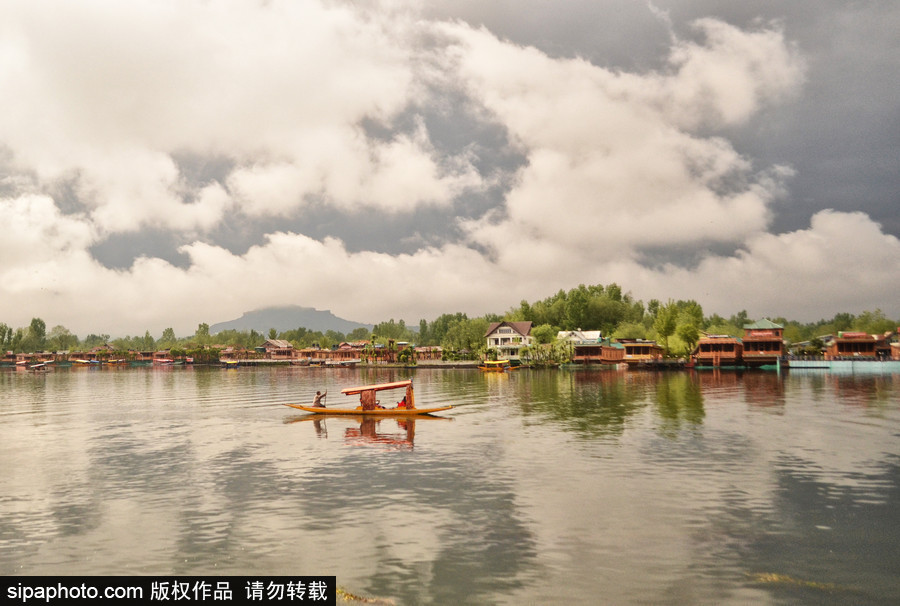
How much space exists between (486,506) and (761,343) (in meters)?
120

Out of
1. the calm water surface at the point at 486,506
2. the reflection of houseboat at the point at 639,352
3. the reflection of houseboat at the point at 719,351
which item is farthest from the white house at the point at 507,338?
the calm water surface at the point at 486,506

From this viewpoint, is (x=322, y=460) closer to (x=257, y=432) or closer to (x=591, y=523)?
(x=257, y=432)

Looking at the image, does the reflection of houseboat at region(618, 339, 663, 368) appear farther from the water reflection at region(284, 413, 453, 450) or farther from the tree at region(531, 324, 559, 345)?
the water reflection at region(284, 413, 453, 450)

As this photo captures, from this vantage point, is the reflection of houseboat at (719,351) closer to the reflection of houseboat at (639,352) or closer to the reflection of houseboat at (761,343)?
the reflection of houseboat at (761,343)

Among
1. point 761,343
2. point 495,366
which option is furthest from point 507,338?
point 761,343

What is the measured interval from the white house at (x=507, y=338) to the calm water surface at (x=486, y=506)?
441 feet

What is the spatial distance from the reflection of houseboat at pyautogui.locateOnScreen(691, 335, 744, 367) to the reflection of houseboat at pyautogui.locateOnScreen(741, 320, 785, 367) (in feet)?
5.49

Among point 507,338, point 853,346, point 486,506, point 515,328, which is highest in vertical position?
point 515,328

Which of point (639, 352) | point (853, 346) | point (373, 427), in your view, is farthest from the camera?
point (639, 352)

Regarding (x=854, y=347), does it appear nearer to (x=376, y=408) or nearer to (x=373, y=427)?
(x=376, y=408)

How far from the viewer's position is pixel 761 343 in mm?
124250

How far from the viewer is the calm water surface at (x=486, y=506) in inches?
640

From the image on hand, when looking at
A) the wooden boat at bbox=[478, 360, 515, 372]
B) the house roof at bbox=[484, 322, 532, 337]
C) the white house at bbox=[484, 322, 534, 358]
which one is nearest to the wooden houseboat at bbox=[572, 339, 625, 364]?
the wooden boat at bbox=[478, 360, 515, 372]

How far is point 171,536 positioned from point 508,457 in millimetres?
17799
